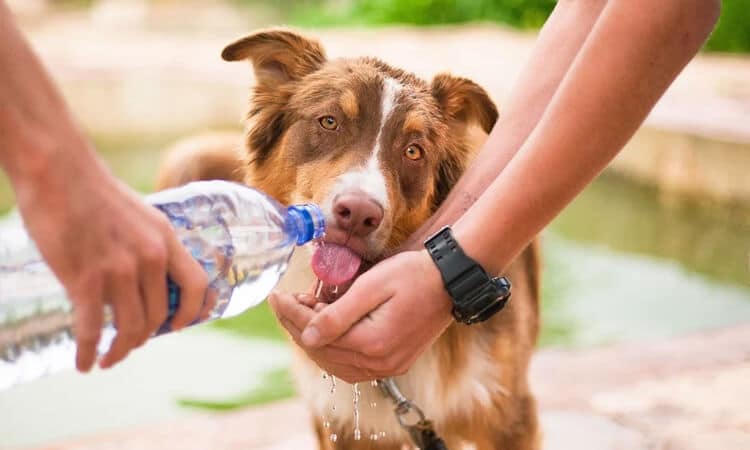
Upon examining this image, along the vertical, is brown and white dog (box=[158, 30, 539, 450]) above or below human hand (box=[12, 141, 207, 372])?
below

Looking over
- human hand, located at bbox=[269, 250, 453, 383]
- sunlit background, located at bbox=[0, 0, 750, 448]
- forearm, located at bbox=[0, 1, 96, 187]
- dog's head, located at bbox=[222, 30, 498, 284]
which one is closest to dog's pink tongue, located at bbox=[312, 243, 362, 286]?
dog's head, located at bbox=[222, 30, 498, 284]

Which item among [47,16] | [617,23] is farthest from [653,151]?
[47,16]

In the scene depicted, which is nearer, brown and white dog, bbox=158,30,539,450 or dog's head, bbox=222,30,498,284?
dog's head, bbox=222,30,498,284

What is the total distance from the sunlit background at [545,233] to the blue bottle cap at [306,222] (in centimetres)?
195

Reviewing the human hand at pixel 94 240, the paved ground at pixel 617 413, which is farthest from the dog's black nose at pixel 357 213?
the paved ground at pixel 617 413

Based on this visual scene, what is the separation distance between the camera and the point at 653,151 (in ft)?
22.2

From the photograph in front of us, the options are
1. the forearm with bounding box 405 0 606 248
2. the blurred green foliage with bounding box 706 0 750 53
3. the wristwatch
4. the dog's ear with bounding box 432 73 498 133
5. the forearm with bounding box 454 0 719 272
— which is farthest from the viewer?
the blurred green foliage with bounding box 706 0 750 53

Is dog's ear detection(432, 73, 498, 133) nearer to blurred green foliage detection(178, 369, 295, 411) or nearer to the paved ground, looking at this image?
the paved ground

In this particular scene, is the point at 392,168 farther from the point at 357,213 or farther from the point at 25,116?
the point at 25,116

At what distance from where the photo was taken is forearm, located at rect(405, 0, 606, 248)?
2107 mm

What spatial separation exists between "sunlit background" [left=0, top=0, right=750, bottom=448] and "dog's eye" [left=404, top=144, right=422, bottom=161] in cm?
202

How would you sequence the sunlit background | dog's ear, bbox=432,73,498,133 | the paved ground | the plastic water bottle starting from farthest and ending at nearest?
the sunlit background
the paved ground
dog's ear, bbox=432,73,498,133
the plastic water bottle

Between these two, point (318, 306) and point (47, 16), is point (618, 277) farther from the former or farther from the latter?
point (47, 16)

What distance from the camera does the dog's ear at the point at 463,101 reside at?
2.53 metres
